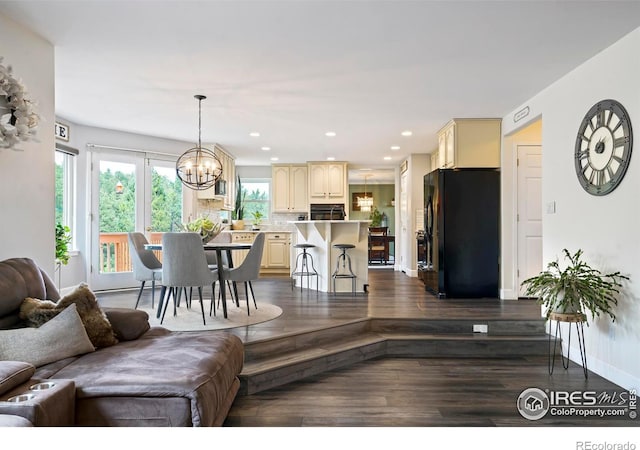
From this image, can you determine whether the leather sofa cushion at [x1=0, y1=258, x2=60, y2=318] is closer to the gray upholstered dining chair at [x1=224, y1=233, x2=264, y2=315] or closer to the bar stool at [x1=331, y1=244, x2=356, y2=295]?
the gray upholstered dining chair at [x1=224, y1=233, x2=264, y2=315]

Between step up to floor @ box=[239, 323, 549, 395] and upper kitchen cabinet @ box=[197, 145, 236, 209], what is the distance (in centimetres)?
392

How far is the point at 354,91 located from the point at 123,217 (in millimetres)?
3940

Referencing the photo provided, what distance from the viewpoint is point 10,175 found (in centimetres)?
286

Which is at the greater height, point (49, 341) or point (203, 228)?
point (203, 228)

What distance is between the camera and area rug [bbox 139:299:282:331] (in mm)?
3828

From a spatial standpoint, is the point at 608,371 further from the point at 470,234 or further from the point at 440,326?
the point at 470,234

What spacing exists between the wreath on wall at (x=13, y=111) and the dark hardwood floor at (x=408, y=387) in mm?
2144

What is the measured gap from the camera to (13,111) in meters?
2.63

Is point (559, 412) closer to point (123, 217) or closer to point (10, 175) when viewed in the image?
point (10, 175)

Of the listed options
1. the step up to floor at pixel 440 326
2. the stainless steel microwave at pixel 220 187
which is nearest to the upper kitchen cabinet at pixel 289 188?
the stainless steel microwave at pixel 220 187

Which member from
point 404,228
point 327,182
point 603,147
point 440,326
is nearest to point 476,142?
point 603,147

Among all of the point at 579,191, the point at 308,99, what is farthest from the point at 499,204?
the point at 308,99

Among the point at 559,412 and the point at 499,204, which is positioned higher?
the point at 499,204

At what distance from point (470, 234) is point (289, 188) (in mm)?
4371
